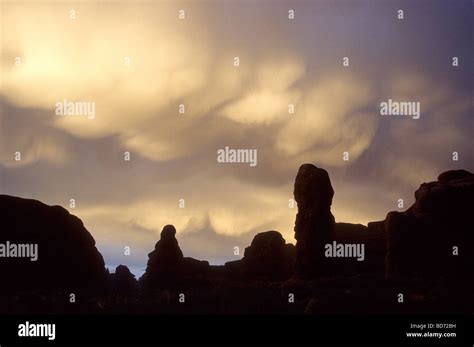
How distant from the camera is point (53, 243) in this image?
2373 inches

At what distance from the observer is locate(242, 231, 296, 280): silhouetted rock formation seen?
212ft

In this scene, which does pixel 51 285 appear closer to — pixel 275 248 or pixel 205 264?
pixel 205 264

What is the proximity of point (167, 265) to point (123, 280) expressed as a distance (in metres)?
5.63

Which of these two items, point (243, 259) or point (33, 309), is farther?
point (243, 259)

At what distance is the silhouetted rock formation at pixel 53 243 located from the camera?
56.8 meters

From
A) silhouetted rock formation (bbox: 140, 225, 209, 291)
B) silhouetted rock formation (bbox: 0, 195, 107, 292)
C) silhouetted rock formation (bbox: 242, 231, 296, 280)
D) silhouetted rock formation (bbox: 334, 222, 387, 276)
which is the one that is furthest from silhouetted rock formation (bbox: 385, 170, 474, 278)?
silhouetted rock formation (bbox: 0, 195, 107, 292)

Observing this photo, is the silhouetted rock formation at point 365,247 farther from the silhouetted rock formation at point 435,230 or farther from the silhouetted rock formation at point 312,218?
the silhouetted rock formation at point 435,230

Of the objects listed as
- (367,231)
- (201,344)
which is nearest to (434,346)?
(201,344)

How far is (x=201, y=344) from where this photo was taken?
2459 cm

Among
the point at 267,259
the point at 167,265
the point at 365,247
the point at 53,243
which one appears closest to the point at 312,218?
the point at 267,259

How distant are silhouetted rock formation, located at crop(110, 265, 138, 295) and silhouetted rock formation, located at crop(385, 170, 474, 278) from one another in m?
25.9

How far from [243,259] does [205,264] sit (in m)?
4.39

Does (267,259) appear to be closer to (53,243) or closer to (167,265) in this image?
(167,265)

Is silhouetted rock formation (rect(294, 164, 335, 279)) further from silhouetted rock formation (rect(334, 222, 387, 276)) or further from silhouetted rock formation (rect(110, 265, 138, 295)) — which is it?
silhouetted rock formation (rect(110, 265, 138, 295))
